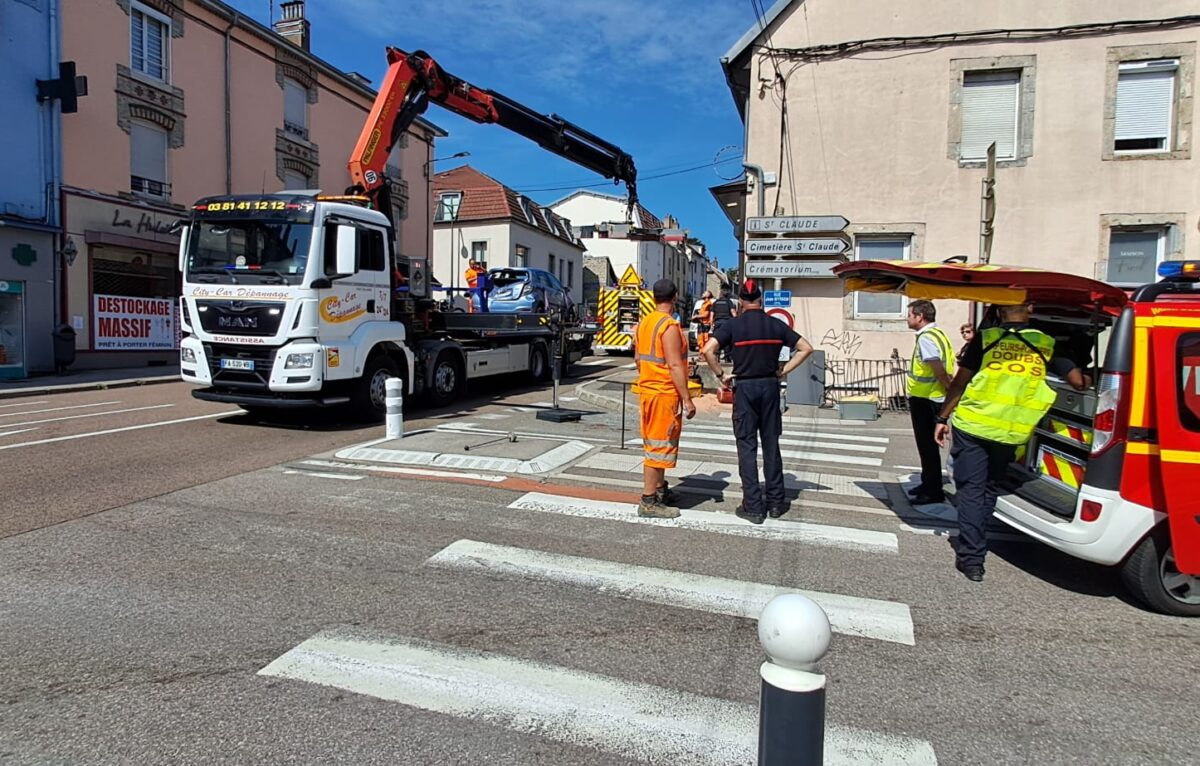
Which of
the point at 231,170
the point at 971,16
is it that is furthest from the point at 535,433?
the point at 231,170

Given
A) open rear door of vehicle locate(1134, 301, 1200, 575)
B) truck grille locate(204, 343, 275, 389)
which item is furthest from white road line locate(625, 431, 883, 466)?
truck grille locate(204, 343, 275, 389)

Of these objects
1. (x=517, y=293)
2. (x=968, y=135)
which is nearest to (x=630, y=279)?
(x=517, y=293)

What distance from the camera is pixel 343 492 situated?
6289mm

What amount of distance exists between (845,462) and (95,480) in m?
7.65

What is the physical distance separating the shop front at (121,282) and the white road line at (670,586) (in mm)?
15802

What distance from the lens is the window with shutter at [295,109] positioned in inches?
935

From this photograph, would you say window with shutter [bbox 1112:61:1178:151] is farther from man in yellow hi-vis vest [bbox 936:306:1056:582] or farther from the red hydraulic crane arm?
man in yellow hi-vis vest [bbox 936:306:1056:582]

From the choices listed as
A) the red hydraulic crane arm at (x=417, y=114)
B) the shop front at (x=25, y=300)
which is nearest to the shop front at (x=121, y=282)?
the shop front at (x=25, y=300)

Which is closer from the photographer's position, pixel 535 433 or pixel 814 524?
pixel 814 524

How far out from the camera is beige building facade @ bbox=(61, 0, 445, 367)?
17609 mm

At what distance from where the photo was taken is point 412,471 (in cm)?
719

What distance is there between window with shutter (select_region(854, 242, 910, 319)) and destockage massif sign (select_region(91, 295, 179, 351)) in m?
18.0

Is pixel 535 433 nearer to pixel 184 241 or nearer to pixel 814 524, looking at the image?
pixel 814 524

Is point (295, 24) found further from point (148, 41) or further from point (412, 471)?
point (412, 471)
